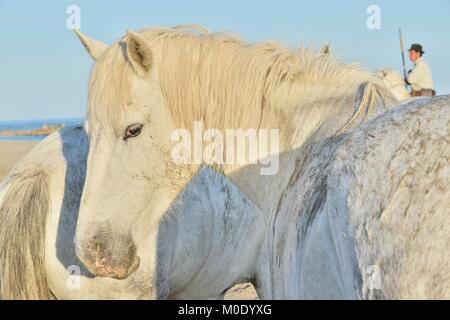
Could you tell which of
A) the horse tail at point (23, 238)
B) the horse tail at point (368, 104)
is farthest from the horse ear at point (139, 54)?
the horse tail at point (23, 238)

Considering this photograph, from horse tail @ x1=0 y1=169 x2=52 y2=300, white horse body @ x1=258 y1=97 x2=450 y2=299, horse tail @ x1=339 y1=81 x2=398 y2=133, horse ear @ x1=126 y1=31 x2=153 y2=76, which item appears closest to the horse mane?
horse ear @ x1=126 y1=31 x2=153 y2=76

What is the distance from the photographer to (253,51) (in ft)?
9.52

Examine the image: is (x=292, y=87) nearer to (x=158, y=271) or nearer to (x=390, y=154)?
(x=390, y=154)

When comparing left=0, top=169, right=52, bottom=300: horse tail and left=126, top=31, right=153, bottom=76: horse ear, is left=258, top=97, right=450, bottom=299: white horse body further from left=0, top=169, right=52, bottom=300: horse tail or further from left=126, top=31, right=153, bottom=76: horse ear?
left=0, top=169, right=52, bottom=300: horse tail

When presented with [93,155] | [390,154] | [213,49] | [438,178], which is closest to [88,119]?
[93,155]

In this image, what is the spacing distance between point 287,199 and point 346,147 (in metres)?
0.63

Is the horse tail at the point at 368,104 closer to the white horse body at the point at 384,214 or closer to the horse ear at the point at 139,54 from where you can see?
the white horse body at the point at 384,214

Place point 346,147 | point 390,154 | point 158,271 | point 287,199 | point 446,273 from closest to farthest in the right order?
point 446,273 → point 390,154 → point 346,147 → point 287,199 → point 158,271

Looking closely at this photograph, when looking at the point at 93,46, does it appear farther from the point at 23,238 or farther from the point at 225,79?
the point at 23,238

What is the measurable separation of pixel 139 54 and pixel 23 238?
158 cm

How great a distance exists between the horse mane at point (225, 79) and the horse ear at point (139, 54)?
0.05 metres

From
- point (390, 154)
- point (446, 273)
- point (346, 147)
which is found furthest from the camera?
point (346, 147)

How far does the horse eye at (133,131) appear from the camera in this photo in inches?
111

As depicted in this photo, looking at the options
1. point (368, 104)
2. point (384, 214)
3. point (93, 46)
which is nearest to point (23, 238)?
point (93, 46)
